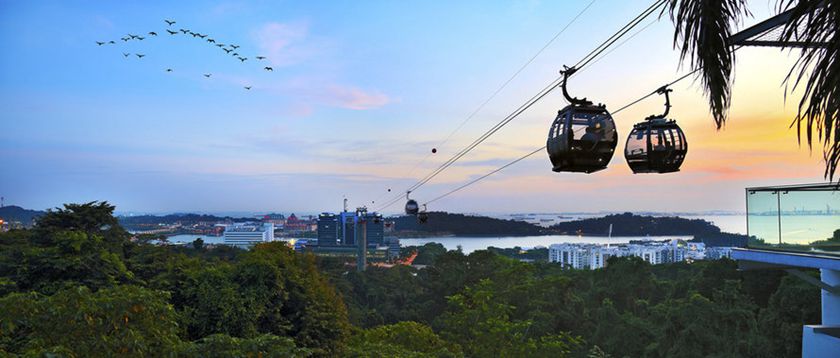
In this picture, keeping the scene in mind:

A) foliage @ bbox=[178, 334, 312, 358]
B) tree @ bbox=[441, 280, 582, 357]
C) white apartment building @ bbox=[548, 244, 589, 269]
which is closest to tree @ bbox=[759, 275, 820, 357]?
tree @ bbox=[441, 280, 582, 357]

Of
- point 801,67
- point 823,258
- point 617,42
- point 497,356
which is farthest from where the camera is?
point 497,356

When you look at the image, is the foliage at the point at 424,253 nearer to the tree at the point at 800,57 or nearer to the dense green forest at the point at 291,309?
the dense green forest at the point at 291,309

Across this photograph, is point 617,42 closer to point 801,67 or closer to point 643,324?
point 801,67

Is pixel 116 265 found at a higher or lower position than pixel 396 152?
lower

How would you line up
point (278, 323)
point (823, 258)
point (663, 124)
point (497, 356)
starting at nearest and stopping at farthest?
point (663, 124), point (823, 258), point (278, 323), point (497, 356)

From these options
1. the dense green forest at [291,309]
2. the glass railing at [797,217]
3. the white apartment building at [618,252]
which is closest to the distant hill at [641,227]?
the white apartment building at [618,252]

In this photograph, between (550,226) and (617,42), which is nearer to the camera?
(617,42)

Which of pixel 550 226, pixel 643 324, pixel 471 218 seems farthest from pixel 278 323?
pixel 550 226
